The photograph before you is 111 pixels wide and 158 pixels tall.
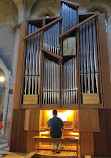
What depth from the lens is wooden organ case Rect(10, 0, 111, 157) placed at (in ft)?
19.7

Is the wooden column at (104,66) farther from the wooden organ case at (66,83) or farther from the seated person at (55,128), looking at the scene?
the seated person at (55,128)

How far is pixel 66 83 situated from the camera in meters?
6.87

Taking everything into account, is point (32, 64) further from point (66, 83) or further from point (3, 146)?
point (3, 146)

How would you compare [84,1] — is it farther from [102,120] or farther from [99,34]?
[102,120]

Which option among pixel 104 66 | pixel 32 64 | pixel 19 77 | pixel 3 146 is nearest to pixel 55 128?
pixel 19 77

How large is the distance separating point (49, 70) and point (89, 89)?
6.58 ft

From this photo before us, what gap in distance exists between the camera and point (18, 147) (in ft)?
21.2

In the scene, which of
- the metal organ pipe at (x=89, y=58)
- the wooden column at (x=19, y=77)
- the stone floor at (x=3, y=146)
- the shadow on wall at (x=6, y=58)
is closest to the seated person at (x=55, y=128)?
the metal organ pipe at (x=89, y=58)

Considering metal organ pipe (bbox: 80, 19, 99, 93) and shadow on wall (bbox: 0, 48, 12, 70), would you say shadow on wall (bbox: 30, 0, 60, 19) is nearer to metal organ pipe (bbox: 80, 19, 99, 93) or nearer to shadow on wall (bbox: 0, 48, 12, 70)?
shadow on wall (bbox: 0, 48, 12, 70)

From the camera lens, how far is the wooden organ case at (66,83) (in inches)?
236

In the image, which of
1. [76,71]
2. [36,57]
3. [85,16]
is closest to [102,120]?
[76,71]

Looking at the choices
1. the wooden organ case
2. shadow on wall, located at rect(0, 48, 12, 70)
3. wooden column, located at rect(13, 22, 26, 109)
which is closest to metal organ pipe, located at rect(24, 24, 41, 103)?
the wooden organ case

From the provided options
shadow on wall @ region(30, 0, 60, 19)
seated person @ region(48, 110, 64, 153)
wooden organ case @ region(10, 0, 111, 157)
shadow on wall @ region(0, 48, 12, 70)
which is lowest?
seated person @ region(48, 110, 64, 153)

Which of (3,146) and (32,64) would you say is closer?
(32,64)
